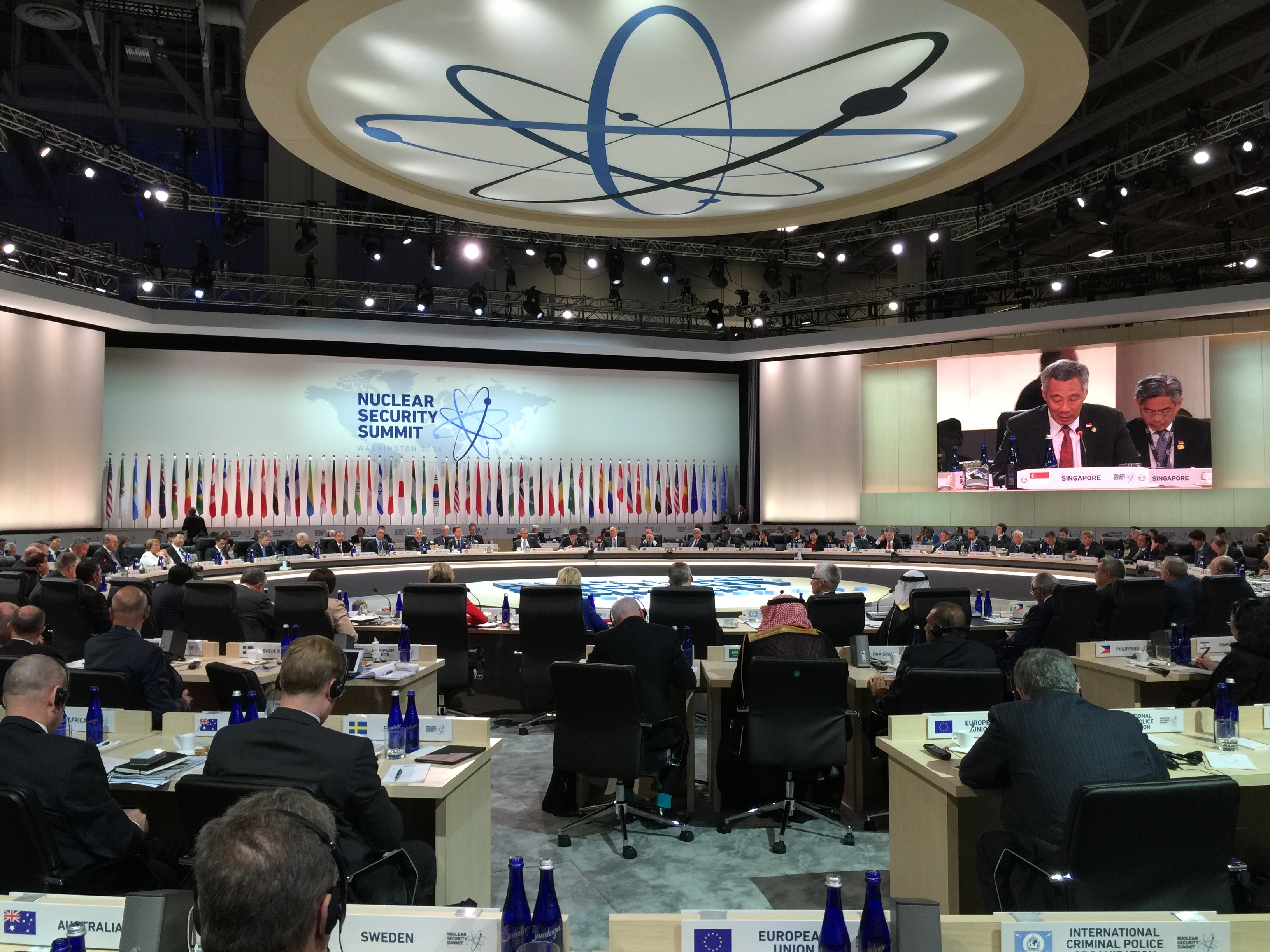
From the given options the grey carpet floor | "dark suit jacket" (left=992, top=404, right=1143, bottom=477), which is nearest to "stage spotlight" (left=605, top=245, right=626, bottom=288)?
"dark suit jacket" (left=992, top=404, right=1143, bottom=477)

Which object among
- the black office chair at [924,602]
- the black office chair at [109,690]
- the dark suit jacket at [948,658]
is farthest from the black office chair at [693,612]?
the black office chair at [109,690]

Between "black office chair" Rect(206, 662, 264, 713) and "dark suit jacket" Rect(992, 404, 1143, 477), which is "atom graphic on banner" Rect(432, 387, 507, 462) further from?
"black office chair" Rect(206, 662, 264, 713)

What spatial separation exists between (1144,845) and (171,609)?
6.80 m

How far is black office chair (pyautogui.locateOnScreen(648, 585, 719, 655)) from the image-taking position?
21.2ft

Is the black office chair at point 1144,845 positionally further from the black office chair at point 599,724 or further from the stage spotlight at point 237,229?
the stage spotlight at point 237,229

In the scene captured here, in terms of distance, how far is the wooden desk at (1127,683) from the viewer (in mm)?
4922

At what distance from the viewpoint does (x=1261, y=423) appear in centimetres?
1530

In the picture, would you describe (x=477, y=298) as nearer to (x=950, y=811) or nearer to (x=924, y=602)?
(x=924, y=602)

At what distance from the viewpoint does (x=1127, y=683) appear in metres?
5.16

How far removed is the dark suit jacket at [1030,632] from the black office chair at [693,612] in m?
2.00

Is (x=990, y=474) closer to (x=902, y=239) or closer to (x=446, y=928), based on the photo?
(x=902, y=239)

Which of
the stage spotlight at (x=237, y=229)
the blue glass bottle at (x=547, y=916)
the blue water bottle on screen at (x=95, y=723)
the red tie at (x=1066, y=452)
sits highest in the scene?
the stage spotlight at (x=237, y=229)

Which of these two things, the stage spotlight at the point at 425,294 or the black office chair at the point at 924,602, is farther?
the stage spotlight at the point at 425,294

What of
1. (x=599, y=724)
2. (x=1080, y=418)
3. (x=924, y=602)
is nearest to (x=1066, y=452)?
(x=1080, y=418)
